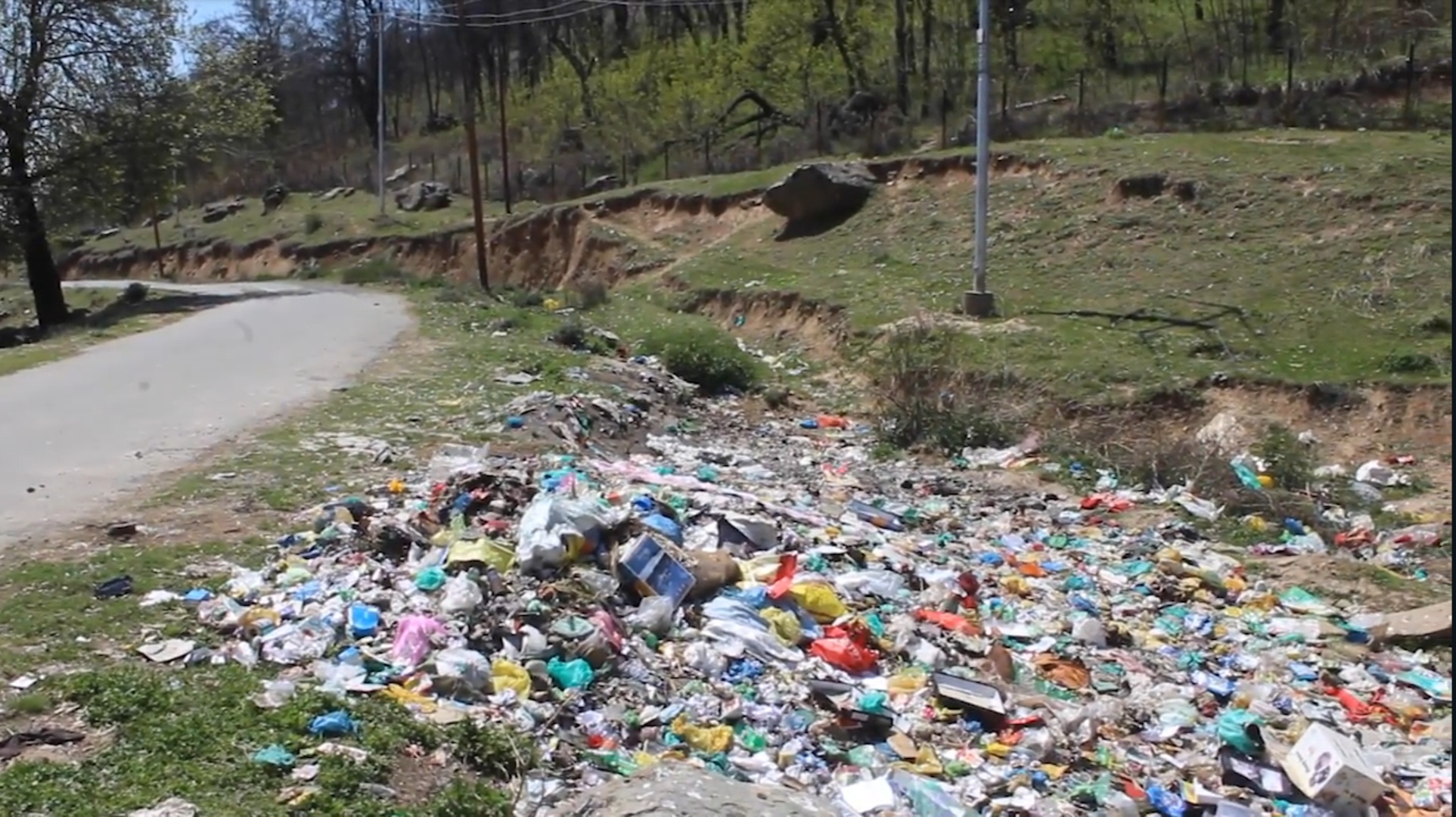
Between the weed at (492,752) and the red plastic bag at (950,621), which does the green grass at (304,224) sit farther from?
the weed at (492,752)

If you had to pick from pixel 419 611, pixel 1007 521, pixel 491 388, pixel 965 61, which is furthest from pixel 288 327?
pixel 965 61

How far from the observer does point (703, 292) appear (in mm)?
20656

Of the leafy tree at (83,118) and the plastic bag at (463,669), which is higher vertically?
the leafy tree at (83,118)

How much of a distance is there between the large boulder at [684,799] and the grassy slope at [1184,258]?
358 inches

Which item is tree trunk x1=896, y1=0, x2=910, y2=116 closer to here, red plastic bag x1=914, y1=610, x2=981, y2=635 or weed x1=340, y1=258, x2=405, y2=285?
weed x1=340, y1=258, x2=405, y2=285

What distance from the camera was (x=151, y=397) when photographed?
10773 millimetres

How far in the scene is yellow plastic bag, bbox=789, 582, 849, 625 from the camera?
6375 mm

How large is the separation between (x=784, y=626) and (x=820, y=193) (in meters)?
16.9

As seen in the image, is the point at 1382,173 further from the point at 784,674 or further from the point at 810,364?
the point at 784,674

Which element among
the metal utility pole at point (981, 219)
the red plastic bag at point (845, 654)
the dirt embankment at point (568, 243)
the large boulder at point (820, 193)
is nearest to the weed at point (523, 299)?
the dirt embankment at point (568, 243)

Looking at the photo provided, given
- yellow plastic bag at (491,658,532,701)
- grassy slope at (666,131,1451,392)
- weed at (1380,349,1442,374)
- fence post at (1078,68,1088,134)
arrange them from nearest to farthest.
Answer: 1. yellow plastic bag at (491,658,532,701)
2. weed at (1380,349,1442,374)
3. grassy slope at (666,131,1451,392)
4. fence post at (1078,68,1088,134)

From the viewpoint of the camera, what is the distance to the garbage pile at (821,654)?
199 inches

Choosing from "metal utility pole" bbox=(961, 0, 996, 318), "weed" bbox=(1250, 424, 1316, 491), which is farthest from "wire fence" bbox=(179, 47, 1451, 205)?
"weed" bbox=(1250, 424, 1316, 491)

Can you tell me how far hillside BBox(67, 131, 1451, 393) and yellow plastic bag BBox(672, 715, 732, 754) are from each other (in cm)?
853
